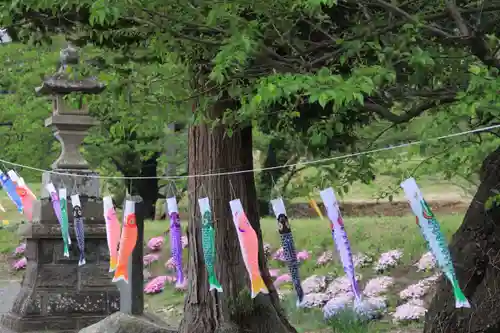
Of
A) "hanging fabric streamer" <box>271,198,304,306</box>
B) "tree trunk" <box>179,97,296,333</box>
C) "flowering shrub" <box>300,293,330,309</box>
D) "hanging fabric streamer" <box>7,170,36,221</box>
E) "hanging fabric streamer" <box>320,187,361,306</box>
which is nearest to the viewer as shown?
"hanging fabric streamer" <box>320,187,361,306</box>

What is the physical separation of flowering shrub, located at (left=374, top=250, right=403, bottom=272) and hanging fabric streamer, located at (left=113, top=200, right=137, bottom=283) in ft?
16.5

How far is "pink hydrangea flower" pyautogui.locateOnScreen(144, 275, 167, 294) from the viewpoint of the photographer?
1454cm

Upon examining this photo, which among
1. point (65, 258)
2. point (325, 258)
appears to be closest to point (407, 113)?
point (65, 258)

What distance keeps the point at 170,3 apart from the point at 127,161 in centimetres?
1427

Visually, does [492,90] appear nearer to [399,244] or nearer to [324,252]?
[399,244]

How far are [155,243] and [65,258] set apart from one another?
6696mm

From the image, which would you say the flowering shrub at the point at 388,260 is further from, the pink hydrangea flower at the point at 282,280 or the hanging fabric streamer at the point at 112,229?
the hanging fabric streamer at the point at 112,229

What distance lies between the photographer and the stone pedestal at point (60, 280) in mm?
10039

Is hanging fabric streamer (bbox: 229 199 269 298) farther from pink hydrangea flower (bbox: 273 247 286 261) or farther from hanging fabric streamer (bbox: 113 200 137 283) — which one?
pink hydrangea flower (bbox: 273 247 286 261)

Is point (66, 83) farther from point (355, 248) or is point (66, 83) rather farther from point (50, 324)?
point (355, 248)

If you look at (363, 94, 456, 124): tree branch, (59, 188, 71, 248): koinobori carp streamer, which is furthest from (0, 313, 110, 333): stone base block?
(363, 94, 456, 124): tree branch

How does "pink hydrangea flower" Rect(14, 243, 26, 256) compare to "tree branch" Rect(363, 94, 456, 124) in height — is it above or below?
below

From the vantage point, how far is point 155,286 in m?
14.6

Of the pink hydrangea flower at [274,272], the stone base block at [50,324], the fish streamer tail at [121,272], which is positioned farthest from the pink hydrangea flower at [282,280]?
the fish streamer tail at [121,272]
